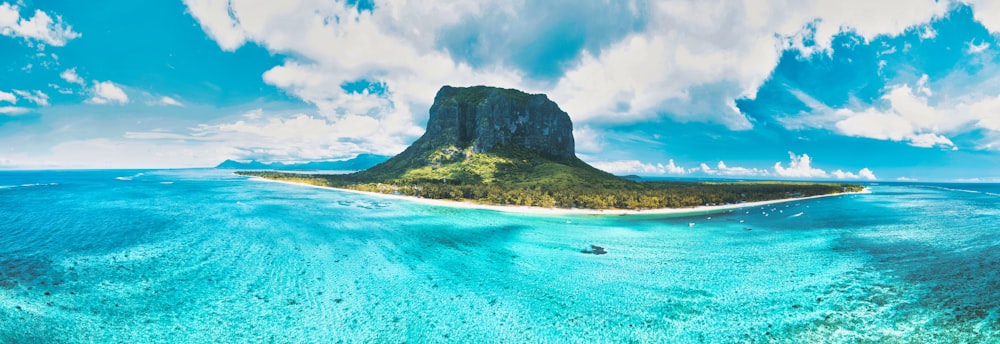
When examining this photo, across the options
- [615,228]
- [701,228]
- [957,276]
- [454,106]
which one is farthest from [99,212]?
[454,106]

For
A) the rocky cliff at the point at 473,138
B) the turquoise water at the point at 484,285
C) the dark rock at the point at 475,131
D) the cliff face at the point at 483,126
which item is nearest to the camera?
the turquoise water at the point at 484,285

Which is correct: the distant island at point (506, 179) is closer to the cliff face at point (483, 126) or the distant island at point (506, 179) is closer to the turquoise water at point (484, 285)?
the cliff face at point (483, 126)

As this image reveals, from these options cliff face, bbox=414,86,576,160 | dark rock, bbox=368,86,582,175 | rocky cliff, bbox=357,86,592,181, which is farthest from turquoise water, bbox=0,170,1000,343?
cliff face, bbox=414,86,576,160

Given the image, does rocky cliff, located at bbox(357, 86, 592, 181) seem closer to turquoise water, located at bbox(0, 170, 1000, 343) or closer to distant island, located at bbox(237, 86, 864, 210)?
distant island, located at bbox(237, 86, 864, 210)

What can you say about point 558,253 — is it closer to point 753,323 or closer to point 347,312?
point 753,323

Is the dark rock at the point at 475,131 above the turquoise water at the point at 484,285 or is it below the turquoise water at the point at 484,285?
above

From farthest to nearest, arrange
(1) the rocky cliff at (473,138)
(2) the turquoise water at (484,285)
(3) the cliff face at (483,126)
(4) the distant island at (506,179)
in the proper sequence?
(3) the cliff face at (483,126)
(1) the rocky cliff at (473,138)
(4) the distant island at (506,179)
(2) the turquoise water at (484,285)

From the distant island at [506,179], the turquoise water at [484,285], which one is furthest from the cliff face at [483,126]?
the turquoise water at [484,285]

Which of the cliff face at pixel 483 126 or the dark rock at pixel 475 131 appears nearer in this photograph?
the dark rock at pixel 475 131
